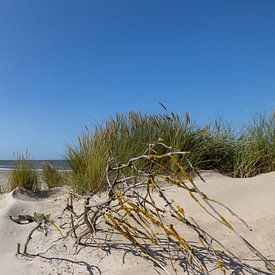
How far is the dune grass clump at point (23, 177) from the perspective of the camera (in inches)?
204

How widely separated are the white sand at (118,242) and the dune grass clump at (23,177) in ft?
6.57

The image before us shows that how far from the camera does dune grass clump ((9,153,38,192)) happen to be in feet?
17.0

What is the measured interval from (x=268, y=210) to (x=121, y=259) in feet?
4.89

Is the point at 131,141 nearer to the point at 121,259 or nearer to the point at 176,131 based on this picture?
the point at 176,131

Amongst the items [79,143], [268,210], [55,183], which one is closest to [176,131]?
[79,143]

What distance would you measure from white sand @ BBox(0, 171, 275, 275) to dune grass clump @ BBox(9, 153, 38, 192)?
78.9 inches

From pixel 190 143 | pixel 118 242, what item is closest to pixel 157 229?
pixel 118 242

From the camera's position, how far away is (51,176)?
5.62 meters

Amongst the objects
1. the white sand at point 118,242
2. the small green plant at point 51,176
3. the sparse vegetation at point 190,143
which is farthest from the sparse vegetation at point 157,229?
the small green plant at point 51,176

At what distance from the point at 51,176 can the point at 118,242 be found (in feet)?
12.8

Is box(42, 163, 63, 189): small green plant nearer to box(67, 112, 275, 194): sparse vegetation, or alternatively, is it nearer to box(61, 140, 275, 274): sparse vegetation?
box(67, 112, 275, 194): sparse vegetation

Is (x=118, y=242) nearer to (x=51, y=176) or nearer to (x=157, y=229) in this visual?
(x=157, y=229)

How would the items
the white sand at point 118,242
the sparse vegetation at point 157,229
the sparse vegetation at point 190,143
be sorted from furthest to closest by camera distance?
the sparse vegetation at point 190,143 → the white sand at point 118,242 → the sparse vegetation at point 157,229

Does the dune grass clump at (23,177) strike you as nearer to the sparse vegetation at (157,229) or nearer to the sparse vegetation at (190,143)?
the sparse vegetation at (190,143)
